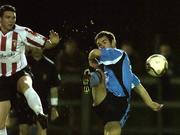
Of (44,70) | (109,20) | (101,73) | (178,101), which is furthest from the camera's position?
(109,20)

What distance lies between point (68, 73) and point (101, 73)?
4.61 meters

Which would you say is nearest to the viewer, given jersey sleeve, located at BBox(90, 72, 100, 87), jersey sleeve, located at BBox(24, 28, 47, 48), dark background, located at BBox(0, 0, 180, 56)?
jersey sleeve, located at BBox(90, 72, 100, 87)

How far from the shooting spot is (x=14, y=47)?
10.1 meters

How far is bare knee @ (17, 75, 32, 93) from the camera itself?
9.98 metres

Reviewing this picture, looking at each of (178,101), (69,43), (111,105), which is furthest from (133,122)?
(111,105)

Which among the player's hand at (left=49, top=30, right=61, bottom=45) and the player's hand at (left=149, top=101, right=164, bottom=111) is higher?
the player's hand at (left=49, top=30, right=61, bottom=45)

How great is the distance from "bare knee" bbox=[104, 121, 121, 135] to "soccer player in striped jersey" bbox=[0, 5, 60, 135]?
1024 mm

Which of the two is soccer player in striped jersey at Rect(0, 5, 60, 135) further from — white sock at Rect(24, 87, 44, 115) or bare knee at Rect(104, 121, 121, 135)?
bare knee at Rect(104, 121, 121, 135)

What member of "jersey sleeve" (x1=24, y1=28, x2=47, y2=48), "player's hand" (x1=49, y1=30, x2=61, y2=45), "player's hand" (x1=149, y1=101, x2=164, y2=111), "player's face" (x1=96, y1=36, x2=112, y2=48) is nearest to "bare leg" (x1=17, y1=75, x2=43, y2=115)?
"jersey sleeve" (x1=24, y1=28, x2=47, y2=48)

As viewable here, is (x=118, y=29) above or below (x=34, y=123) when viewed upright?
above

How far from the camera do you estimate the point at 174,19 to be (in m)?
14.8

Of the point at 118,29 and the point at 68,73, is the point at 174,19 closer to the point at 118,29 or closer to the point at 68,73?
the point at 118,29

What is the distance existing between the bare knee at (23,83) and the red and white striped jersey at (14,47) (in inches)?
6.3

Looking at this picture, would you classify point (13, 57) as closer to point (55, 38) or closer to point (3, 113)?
point (55, 38)
